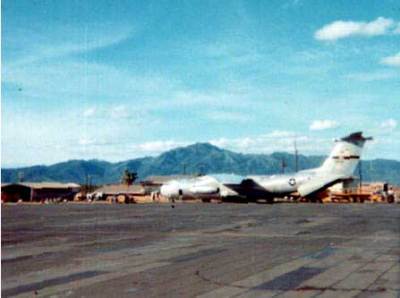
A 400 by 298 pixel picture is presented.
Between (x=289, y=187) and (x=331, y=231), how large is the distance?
62.9 meters

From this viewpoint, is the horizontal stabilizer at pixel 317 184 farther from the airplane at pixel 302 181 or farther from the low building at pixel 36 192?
the low building at pixel 36 192

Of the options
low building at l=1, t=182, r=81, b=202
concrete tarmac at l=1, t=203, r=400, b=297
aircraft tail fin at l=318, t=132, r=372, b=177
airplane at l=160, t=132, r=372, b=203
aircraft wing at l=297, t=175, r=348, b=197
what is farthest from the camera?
low building at l=1, t=182, r=81, b=202

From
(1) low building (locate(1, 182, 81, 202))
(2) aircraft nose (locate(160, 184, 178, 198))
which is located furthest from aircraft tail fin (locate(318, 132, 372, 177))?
(1) low building (locate(1, 182, 81, 202))

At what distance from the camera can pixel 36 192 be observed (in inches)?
6831

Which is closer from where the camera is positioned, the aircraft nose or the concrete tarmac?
the concrete tarmac

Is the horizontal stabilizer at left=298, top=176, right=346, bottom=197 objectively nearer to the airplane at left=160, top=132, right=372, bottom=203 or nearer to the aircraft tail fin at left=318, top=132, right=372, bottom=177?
the airplane at left=160, top=132, right=372, bottom=203

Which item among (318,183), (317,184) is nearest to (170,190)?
(317,184)

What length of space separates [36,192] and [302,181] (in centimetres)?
10590

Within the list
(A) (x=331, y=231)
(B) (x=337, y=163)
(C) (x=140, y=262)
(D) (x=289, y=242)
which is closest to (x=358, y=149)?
(B) (x=337, y=163)

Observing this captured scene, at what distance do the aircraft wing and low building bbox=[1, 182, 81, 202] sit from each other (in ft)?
257

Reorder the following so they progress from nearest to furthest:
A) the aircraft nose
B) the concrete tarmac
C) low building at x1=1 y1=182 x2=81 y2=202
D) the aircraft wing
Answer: the concrete tarmac < the aircraft wing < the aircraft nose < low building at x1=1 y1=182 x2=81 y2=202

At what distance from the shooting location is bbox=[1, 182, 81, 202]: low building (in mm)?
154675

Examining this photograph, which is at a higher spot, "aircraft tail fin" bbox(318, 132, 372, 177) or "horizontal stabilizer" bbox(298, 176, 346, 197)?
"aircraft tail fin" bbox(318, 132, 372, 177)

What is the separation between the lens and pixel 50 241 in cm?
2294
